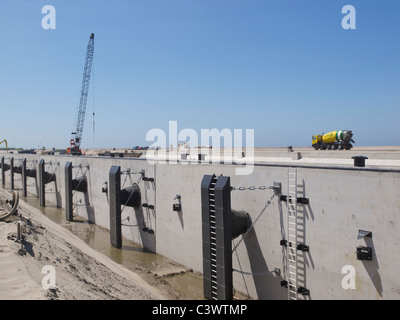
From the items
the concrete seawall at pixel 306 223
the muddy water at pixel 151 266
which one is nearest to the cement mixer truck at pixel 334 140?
the concrete seawall at pixel 306 223

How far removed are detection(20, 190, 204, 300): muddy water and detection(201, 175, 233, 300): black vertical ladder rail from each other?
198 centimetres

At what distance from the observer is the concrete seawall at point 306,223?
10.2m

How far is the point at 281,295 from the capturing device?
43.3 feet

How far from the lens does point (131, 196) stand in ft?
74.3

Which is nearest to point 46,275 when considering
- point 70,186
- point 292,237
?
point 292,237

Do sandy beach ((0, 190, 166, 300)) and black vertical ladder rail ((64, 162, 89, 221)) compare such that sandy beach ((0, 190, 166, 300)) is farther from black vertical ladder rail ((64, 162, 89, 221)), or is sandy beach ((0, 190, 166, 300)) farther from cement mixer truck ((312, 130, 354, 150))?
cement mixer truck ((312, 130, 354, 150))

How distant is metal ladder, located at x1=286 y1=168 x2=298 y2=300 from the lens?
12523 mm

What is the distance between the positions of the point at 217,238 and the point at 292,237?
113 inches

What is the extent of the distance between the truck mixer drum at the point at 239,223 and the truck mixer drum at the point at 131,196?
33.4 ft

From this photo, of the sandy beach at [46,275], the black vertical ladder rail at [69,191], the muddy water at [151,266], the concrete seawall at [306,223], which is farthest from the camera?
the black vertical ladder rail at [69,191]

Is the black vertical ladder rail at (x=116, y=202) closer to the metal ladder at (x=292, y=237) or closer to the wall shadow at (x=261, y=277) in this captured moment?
the wall shadow at (x=261, y=277)
